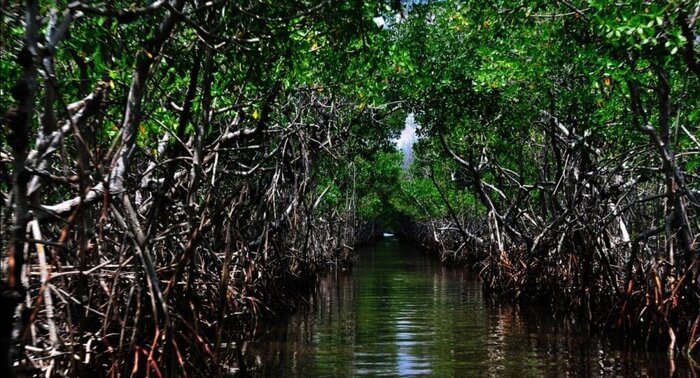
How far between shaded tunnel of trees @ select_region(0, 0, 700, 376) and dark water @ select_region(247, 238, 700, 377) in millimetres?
485

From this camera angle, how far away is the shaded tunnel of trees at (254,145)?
13.0 feet

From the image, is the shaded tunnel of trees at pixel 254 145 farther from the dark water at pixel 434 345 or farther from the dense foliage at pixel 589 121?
the dark water at pixel 434 345

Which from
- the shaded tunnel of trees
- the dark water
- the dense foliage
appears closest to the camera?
the shaded tunnel of trees

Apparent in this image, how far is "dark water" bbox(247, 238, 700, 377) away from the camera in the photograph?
714cm

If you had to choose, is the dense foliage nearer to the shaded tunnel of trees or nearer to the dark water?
the shaded tunnel of trees

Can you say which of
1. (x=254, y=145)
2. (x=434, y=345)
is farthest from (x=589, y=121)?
(x=254, y=145)

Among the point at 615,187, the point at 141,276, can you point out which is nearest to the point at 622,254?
the point at 615,187

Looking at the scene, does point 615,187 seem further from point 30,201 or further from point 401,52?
point 30,201

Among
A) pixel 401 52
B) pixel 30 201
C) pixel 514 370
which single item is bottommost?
pixel 514 370

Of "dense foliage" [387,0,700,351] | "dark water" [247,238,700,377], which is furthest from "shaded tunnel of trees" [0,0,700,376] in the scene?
"dark water" [247,238,700,377]

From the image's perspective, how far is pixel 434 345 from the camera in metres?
8.77

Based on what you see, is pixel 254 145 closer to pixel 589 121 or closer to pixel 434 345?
pixel 434 345

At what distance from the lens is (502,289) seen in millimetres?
14383

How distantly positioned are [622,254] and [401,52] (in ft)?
15.8
